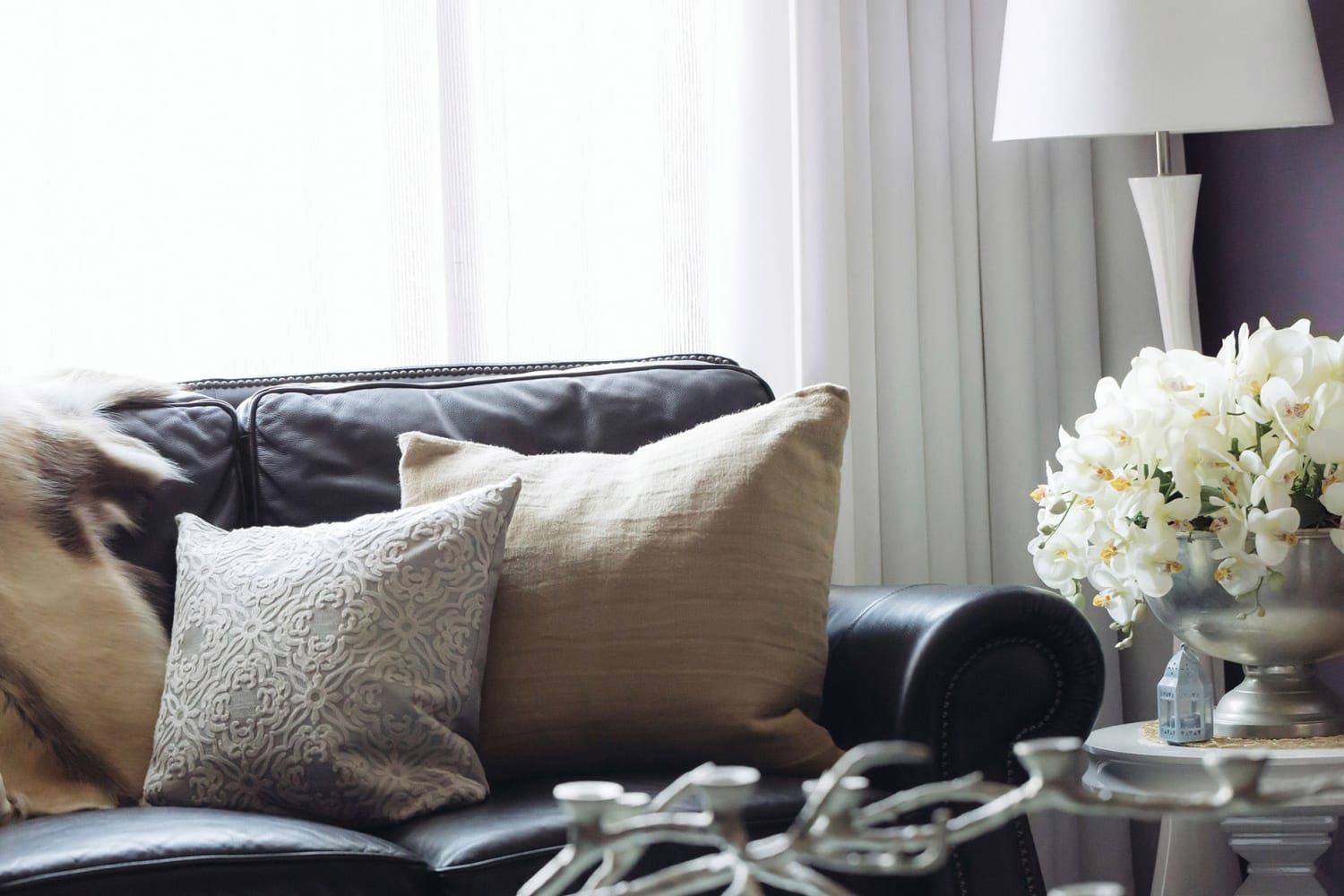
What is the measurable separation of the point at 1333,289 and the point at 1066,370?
0.44 metres

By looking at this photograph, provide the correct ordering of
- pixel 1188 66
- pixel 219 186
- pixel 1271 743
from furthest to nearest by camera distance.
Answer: pixel 219 186, pixel 1188 66, pixel 1271 743

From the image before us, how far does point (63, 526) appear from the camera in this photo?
174 centimetres

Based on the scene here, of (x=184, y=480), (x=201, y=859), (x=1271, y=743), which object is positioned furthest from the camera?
(x=184, y=480)

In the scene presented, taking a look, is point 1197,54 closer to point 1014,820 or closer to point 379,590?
point 1014,820

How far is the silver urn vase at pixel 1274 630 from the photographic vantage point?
1.56 meters

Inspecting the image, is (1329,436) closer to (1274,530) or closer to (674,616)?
(1274,530)

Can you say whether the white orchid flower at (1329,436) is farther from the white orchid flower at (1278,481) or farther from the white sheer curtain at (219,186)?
the white sheer curtain at (219,186)

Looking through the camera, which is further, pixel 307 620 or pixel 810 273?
pixel 810 273

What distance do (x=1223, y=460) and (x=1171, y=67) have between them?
2.27ft

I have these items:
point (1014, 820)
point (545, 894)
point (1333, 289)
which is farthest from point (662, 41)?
point (545, 894)

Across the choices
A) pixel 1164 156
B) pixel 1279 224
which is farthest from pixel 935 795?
pixel 1279 224

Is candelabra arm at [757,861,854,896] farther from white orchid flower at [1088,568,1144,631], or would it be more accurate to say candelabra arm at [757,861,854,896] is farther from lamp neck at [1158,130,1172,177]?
lamp neck at [1158,130,1172,177]

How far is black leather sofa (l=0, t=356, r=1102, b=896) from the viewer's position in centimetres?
134

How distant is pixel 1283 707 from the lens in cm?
164
